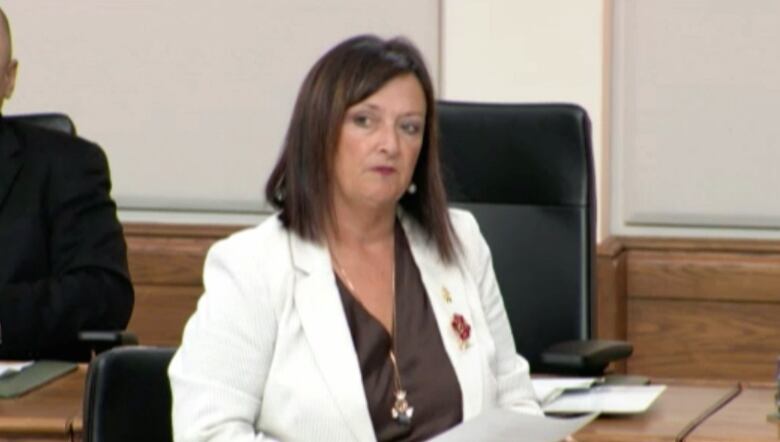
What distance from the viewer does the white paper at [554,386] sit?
3.21m

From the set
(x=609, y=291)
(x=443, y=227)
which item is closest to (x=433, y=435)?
(x=443, y=227)

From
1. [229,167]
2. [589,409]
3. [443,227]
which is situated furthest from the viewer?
[229,167]

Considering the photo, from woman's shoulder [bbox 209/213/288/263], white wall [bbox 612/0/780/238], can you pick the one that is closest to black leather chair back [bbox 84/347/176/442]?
woman's shoulder [bbox 209/213/288/263]

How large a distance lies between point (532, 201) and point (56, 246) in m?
1.12

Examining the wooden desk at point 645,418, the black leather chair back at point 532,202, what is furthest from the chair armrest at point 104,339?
the black leather chair back at point 532,202

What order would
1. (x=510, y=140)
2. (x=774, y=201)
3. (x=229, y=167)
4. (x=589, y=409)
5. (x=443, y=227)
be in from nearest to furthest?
1. (x=443, y=227)
2. (x=589, y=409)
3. (x=510, y=140)
4. (x=774, y=201)
5. (x=229, y=167)

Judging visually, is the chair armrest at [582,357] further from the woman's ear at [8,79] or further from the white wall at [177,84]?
the white wall at [177,84]

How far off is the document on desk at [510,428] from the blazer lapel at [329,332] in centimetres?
17

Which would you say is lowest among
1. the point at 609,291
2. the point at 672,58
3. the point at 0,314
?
the point at 609,291

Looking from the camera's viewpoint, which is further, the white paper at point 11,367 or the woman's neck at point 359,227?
the white paper at point 11,367

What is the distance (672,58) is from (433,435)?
270 centimetres

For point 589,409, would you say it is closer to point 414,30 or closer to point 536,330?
point 536,330

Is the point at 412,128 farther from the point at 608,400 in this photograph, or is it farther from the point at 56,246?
the point at 56,246

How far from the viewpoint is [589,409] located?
313cm
